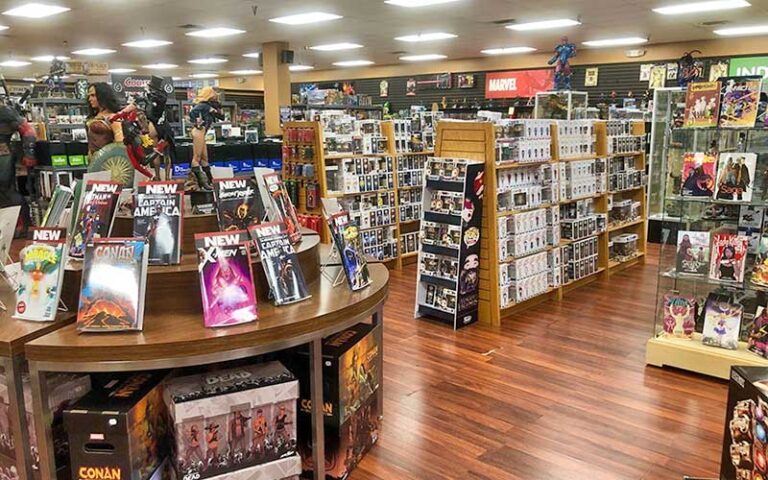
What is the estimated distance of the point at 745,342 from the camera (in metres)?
3.89

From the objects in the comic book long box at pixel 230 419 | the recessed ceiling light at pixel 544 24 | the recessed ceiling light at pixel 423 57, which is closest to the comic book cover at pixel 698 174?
the comic book long box at pixel 230 419

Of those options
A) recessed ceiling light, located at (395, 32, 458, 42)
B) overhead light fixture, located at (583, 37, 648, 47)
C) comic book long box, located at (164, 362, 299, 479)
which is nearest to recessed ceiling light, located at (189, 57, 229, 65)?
recessed ceiling light, located at (395, 32, 458, 42)

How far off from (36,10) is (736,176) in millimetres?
8908

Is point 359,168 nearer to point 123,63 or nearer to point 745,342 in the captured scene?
point 745,342

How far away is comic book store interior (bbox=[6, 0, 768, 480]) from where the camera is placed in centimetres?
219

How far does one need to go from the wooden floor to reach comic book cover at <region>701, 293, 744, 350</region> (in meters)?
0.26

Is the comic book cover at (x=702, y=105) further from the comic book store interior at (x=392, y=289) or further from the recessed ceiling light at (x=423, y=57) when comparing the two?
the recessed ceiling light at (x=423, y=57)

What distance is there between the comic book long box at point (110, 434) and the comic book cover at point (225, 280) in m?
0.40

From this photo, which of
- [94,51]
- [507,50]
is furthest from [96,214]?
[94,51]

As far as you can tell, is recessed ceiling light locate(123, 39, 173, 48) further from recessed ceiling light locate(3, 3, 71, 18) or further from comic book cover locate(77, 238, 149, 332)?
comic book cover locate(77, 238, 149, 332)

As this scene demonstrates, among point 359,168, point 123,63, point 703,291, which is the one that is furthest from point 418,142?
point 123,63

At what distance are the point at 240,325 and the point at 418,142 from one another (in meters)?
5.10

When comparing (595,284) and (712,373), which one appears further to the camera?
(595,284)

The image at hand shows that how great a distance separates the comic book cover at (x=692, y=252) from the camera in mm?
3960
